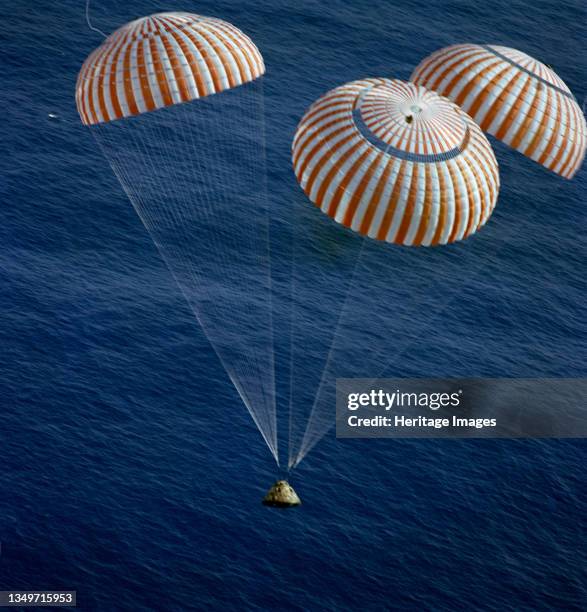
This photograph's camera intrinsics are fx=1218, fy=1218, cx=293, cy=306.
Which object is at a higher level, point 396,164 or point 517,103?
point 517,103

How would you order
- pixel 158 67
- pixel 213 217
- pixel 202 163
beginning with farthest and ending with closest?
pixel 202 163 → pixel 213 217 → pixel 158 67

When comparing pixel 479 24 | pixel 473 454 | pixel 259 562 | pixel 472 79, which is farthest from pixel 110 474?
pixel 479 24

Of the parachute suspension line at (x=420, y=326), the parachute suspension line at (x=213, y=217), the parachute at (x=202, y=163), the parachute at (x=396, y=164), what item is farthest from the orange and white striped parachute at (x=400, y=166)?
the parachute suspension line at (x=213, y=217)

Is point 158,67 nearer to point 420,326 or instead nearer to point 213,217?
point 420,326

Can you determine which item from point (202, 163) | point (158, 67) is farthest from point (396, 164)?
point (202, 163)

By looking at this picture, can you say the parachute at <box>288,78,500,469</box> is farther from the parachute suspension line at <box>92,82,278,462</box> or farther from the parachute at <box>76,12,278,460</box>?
the parachute suspension line at <box>92,82,278,462</box>

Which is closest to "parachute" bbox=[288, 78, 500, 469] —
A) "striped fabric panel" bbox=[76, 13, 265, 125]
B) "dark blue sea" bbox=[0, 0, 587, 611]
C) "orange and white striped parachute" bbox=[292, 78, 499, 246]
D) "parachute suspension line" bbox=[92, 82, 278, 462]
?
"orange and white striped parachute" bbox=[292, 78, 499, 246]

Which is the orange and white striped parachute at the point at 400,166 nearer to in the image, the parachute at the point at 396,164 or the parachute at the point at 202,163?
the parachute at the point at 396,164
